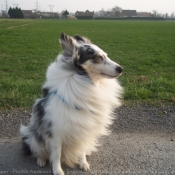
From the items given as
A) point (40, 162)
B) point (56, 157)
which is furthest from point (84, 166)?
point (40, 162)

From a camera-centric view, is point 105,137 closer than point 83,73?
No

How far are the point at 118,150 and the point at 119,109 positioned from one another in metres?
1.32

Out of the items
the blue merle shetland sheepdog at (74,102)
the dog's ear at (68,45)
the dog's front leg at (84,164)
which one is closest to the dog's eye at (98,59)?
the blue merle shetland sheepdog at (74,102)

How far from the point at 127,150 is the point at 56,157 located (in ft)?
3.38

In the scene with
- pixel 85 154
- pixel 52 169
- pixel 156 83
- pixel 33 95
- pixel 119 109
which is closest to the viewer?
pixel 52 169

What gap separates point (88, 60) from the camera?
9.53 ft

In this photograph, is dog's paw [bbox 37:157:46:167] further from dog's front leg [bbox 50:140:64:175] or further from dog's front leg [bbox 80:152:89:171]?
dog's front leg [bbox 80:152:89:171]

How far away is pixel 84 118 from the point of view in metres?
2.90

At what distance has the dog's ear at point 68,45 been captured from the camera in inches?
112

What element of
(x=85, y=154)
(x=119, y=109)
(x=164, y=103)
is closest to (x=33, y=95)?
(x=119, y=109)

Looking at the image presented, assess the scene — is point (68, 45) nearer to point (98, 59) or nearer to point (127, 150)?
point (98, 59)

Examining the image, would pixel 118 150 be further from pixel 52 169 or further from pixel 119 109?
pixel 119 109

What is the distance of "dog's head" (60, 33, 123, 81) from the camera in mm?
2859

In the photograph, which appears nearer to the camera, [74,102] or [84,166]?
[74,102]
